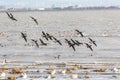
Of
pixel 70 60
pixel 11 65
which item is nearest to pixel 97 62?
pixel 70 60

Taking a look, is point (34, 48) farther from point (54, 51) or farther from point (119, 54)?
point (119, 54)

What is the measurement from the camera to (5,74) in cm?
2484

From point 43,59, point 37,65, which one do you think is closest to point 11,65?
point 37,65

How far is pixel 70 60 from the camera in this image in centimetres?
3328

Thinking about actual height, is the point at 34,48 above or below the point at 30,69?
above

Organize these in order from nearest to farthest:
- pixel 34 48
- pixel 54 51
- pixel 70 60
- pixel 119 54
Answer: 1. pixel 70 60
2. pixel 119 54
3. pixel 54 51
4. pixel 34 48

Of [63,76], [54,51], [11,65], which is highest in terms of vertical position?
[54,51]

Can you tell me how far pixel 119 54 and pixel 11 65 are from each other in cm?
943

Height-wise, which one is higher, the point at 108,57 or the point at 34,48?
the point at 34,48

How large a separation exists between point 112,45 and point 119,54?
7087 mm

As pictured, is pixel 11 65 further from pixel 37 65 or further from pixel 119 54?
pixel 119 54

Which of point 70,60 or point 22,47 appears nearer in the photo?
point 70,60

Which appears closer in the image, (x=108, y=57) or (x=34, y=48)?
(x=108, y=57)

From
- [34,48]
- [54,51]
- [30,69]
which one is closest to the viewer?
[30,69]
